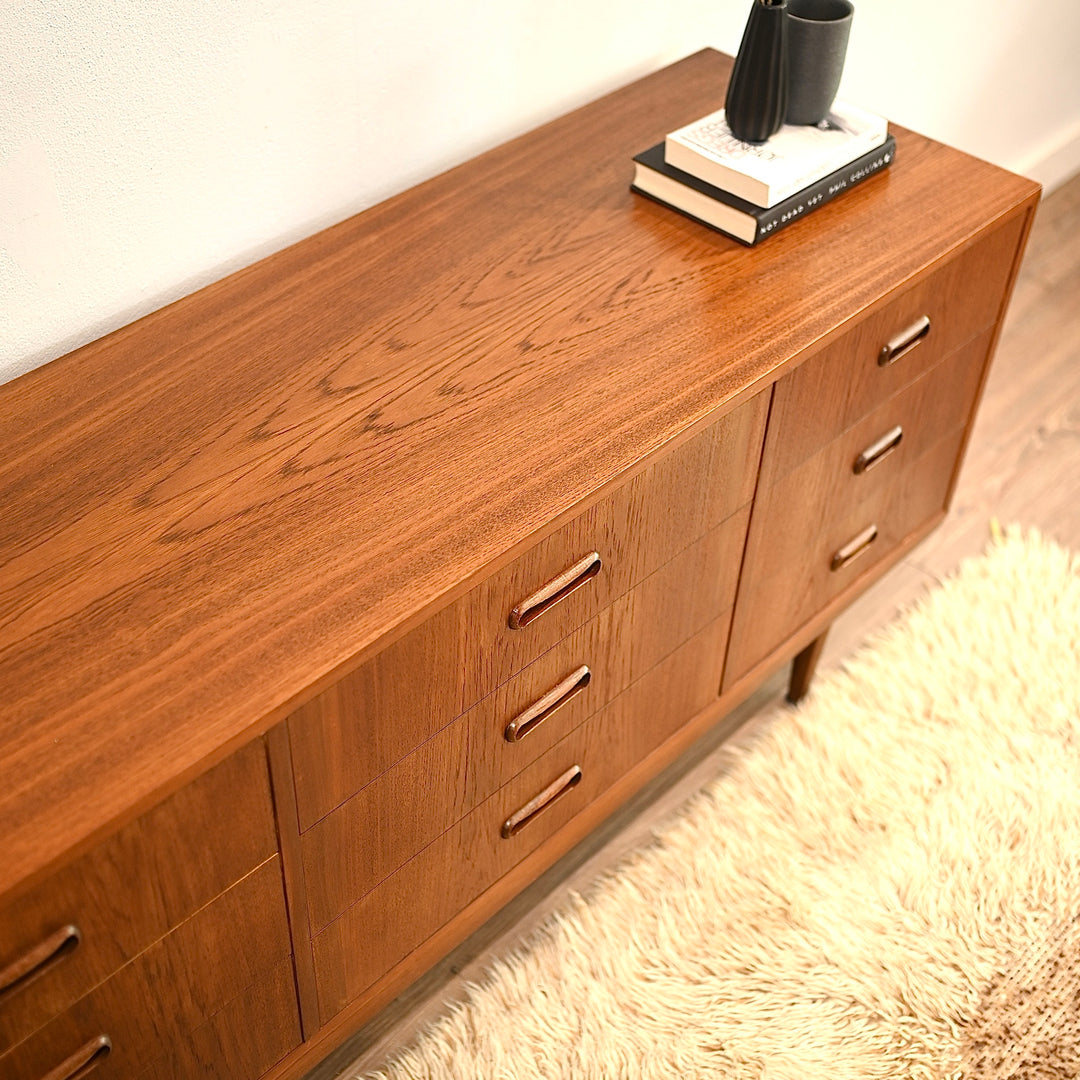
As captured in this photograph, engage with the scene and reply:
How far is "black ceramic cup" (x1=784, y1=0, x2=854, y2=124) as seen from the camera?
53.3 inches

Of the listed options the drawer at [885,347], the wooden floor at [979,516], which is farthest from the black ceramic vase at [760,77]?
the wooden floor at [979,516]

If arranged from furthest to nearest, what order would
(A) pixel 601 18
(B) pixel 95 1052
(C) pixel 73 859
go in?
(A) pixel 601 18 < (B) pixel 95 1052 < (C) pixel 73 859

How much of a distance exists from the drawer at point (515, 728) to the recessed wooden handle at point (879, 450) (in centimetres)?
20

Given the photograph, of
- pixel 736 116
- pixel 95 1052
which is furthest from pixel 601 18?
pixel 95 1052

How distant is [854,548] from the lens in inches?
61.5

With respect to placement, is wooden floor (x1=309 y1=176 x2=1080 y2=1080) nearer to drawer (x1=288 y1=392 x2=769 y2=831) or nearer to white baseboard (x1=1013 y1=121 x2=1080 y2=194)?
white baseboard (x1=1013 y1=121 x2=1080 y2=194)

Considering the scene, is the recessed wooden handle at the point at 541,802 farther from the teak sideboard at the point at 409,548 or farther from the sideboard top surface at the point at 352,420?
the sideboard top surface at the point at 352,420

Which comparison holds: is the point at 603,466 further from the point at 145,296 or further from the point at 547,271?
the point at 145,296

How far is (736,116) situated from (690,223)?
12cm

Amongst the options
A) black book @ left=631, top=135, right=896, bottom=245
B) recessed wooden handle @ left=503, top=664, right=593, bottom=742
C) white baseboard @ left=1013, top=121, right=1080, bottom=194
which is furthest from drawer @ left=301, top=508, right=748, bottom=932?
white baseboard @ left=1013, top=121, right=1080, bottom=194

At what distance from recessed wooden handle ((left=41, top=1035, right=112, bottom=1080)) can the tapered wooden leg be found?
1.00 m

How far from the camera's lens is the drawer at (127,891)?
83 cm

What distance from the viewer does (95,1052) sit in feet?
3.10

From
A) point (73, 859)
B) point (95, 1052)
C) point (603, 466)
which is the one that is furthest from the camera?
point (603, 466)
